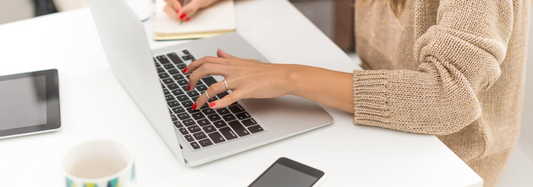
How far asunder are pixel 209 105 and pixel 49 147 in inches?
9.1

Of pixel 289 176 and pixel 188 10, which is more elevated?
pixel 188 10

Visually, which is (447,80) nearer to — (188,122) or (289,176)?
(289,176)

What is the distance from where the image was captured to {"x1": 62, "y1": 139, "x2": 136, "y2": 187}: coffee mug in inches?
17.2

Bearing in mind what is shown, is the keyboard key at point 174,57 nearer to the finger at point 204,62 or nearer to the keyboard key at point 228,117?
the finger at point 204,62

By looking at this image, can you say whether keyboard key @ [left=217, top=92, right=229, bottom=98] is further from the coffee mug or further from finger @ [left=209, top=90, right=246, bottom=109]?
the coffee mug

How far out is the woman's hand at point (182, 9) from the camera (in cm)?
94

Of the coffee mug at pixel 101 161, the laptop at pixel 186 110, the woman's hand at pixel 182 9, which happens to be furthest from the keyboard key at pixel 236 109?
the woman's hand at pixel 182 9

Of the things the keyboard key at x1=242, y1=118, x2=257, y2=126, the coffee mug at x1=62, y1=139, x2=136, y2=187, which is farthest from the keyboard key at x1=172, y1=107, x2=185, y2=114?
the coffee mug at x1=62, y1=139, x2=136, y2=187

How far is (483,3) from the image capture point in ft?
2.13

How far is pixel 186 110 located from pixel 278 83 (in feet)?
0.48

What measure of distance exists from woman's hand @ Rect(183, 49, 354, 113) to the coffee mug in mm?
217

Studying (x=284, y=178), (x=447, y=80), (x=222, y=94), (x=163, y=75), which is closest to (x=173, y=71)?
(x=163, y=75)

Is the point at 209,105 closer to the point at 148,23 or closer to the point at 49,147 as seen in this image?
the point at 49,147

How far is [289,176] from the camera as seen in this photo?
555 millimetres
